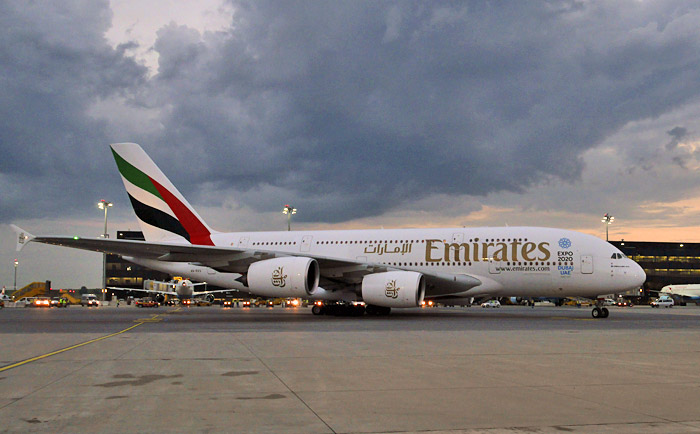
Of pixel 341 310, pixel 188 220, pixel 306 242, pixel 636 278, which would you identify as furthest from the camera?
pixel 188 220

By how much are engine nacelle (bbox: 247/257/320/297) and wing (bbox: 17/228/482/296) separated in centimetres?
57

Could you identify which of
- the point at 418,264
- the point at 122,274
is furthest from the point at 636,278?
the point at 122,274

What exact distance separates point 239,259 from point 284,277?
8.50 feet

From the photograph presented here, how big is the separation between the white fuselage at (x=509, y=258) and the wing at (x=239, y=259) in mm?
442

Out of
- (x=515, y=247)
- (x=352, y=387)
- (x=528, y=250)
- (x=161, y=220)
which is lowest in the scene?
(x=352, y=387)

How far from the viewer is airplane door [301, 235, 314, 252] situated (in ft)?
98.2

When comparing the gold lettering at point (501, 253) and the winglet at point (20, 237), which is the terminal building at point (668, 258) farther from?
the winglet at point (20, 237)

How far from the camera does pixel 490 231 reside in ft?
88.4

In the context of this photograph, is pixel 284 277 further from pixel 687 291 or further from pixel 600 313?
pixel 687 291

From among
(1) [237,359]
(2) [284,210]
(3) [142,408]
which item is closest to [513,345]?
(1) [237,359]

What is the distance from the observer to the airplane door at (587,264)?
2516 cm

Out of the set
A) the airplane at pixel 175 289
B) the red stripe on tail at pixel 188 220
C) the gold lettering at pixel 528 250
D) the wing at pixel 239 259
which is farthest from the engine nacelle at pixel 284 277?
the airplane at pixel 175 289

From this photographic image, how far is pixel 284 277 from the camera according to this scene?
24.3 metres

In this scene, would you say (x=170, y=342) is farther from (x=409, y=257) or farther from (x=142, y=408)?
(x=409, y=257)
